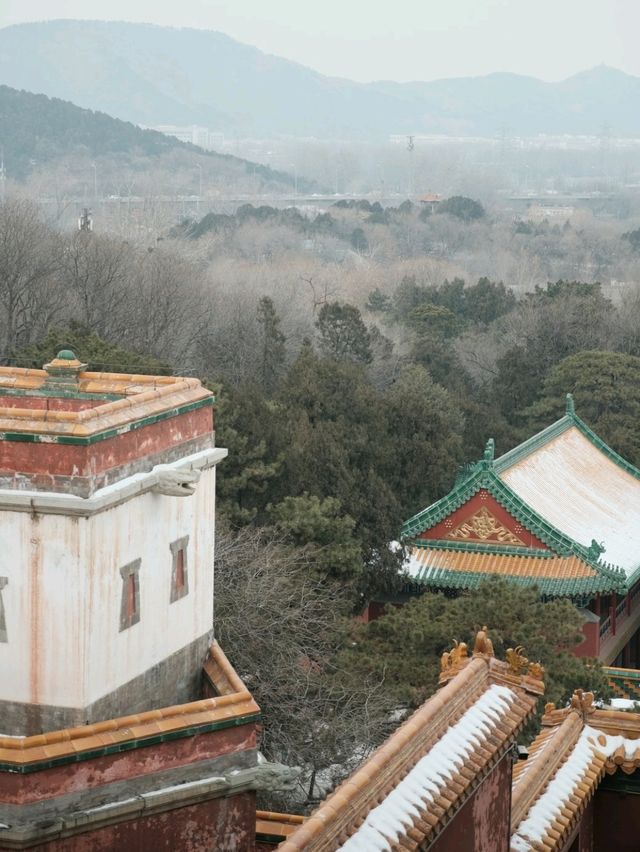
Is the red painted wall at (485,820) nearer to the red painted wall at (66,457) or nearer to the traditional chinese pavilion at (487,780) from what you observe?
the traditional chinese pavilion at (487,780)

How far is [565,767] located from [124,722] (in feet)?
16.5

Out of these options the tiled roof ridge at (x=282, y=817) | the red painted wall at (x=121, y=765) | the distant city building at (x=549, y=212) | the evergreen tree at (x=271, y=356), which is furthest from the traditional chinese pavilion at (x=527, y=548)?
the distant city building at (x=549, y=212)

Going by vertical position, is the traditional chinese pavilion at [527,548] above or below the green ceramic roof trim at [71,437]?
below

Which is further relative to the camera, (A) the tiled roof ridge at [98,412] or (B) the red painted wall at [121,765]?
(A) the tiled roof ridge at [98,412]

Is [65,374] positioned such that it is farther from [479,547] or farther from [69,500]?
[479,547]

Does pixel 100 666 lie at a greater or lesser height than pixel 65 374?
lesser

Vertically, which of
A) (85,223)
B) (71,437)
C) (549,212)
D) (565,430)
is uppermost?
(71,437)

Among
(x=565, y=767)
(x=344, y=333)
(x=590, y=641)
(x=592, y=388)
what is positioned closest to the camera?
(x=565, y=767)

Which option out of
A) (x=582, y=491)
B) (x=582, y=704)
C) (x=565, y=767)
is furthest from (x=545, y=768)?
(x=582, y=491)

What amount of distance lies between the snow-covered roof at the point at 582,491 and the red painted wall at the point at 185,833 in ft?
51.0

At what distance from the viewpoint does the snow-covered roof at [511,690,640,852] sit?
39.4 feet

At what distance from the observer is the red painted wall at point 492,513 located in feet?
80.6

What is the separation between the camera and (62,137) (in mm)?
130500

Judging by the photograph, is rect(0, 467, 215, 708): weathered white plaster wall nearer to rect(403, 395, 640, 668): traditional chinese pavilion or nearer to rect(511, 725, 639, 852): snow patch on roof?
rect(511, 725, 639, 852): snow patch on roof
